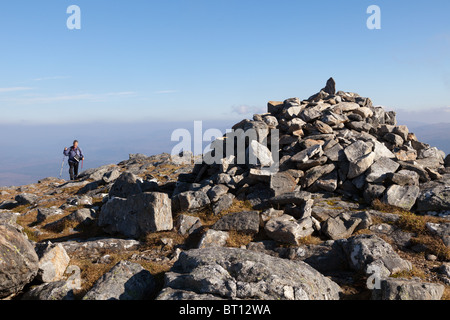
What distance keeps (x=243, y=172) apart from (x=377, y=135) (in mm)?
14585

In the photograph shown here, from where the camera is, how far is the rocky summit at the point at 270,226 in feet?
32.7

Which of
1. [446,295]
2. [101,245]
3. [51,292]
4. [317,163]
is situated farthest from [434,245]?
[101,245]

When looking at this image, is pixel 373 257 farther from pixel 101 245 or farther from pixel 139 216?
pixel 101 245

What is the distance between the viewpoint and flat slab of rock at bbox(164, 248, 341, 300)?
9.07 metres

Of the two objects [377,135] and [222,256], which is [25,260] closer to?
[222,256]

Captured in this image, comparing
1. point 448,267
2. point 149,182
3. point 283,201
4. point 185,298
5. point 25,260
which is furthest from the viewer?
point 149,182

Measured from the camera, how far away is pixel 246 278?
968cm

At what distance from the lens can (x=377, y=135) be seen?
27.2m

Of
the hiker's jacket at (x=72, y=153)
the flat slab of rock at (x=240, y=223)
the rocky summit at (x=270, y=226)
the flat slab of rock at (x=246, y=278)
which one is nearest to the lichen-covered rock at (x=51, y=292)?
the rocky summit at (x=270, y=226)

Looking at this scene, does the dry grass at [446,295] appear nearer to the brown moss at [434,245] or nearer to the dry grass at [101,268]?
the brown moss at [434,245]

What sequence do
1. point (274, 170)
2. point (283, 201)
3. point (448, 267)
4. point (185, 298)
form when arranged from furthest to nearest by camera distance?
point (274, 170)
point (283, 201)
point (448, 267)
point (185, 298)

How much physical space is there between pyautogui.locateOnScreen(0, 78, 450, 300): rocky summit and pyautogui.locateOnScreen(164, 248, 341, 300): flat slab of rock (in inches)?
1.8

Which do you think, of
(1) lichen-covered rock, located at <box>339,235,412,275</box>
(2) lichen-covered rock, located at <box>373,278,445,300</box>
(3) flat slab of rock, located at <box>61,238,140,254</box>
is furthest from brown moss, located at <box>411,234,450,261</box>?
(3) flat slab of rock, located at <box>61,238,140,254</box>
